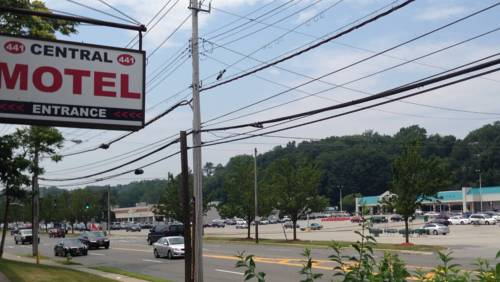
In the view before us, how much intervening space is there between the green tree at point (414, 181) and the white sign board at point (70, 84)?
33295mm

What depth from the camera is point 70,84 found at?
34.9 ft

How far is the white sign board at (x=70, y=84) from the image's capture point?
1026cm

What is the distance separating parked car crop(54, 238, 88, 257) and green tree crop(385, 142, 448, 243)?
2205 centimetres

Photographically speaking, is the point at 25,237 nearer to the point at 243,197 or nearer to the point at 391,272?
the point at 243,197

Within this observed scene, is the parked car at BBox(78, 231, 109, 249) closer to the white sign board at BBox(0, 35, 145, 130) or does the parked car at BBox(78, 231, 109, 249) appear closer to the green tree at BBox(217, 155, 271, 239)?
the green tree at BBox(217, 155, 271, 239)

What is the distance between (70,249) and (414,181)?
24149 millimetres

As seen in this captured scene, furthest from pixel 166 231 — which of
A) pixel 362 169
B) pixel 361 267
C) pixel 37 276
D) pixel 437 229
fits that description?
pixel 362 169

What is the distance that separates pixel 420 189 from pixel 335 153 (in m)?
159

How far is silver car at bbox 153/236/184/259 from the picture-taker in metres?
34.9

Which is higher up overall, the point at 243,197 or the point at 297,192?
the point at 297,192

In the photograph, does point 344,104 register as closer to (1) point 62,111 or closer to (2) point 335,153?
(1) point 62,111

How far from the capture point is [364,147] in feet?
635

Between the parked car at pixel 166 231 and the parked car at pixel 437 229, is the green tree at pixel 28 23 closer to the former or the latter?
the parked car at pixel 166 231

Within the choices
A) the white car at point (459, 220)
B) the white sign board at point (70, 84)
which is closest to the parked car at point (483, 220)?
the white car at point (459, 220)
